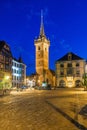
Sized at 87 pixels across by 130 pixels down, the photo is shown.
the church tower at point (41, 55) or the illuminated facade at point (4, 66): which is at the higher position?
the church tower at point (41, 55)

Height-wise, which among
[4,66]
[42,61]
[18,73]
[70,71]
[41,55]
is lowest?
[18,73]

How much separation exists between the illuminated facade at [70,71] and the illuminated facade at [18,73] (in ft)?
52.2

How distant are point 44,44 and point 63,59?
23878mm

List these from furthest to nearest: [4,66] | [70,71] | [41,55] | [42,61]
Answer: [41,55] < [42,61] < [70,71] < [4,66]

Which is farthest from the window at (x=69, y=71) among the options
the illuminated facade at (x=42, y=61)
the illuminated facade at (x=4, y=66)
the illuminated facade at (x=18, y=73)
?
the illuminated facade at (x=4, y=66)

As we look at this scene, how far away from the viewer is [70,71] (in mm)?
112250

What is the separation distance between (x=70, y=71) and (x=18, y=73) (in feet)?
73.8

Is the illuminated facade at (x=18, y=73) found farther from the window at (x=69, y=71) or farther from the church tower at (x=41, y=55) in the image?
the window at (x=69, y=71)

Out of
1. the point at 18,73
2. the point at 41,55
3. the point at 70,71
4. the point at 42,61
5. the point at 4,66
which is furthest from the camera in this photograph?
the point at 41,55

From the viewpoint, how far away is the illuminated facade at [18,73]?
4112 inches

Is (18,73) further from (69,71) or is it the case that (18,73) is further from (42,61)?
(69,71)

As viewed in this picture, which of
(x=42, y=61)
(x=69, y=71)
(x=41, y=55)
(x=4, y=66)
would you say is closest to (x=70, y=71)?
(x=69, y=71)

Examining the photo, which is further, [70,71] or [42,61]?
[42,61]

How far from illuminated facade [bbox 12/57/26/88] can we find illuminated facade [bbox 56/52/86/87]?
15.9 meters
